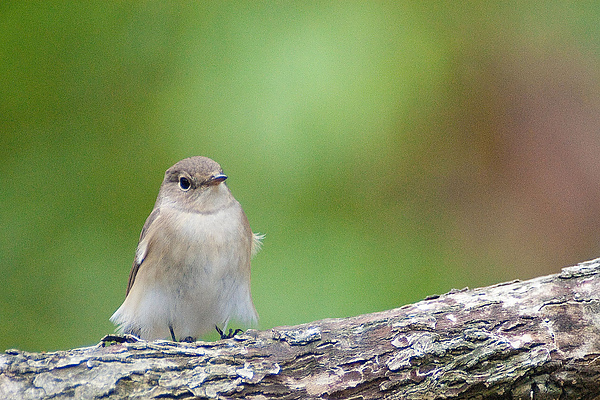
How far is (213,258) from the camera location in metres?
3.42

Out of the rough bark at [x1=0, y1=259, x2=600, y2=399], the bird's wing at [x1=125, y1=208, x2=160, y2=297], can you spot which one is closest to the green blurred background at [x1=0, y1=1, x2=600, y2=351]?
the bird's wing at [x1=125, y1=208, x2=160, y2=297]

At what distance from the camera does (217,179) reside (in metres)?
3.45

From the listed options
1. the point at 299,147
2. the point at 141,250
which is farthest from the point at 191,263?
the point at 299,147

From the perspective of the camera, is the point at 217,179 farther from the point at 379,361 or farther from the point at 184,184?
the point at 379,361

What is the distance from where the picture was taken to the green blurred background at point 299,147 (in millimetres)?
3854

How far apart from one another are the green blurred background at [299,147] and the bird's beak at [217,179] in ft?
1.60

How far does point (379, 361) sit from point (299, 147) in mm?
1830

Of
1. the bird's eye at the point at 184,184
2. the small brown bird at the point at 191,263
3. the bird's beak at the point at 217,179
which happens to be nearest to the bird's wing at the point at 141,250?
the small brown bird at the point at 191,263

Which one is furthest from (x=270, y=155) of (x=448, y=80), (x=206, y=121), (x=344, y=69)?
(x=448, y=80)

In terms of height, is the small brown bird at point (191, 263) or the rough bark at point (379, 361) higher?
the small brown bird at point (191, 263)

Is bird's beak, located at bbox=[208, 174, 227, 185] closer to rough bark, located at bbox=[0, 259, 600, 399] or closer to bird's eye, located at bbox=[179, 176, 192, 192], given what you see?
bird's eye, located at bbox=[179, 176, 192, 192]

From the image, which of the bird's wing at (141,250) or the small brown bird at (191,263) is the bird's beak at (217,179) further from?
the bird's wing at (141,250)

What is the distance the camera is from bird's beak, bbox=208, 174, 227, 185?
3420mm

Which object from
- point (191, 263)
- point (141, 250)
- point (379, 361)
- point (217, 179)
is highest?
point (217, 179)
